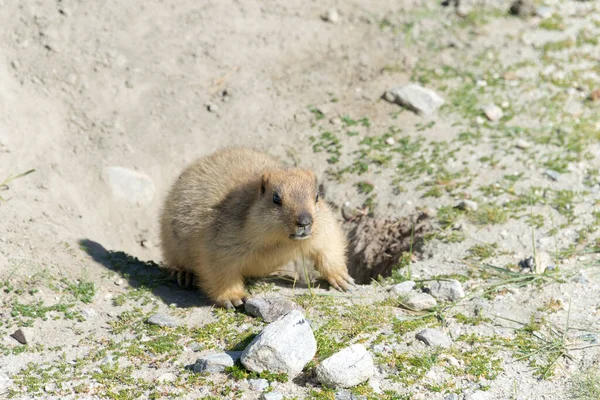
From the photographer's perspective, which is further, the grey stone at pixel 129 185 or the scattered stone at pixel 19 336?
the grey stone at pixel 129 185

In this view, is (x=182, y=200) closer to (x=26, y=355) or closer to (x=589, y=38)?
(x=26, y=355)

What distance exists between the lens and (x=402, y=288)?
20.9ft

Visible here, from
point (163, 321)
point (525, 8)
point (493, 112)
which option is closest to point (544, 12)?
point (525, 8)

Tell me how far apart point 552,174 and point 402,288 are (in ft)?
9.10

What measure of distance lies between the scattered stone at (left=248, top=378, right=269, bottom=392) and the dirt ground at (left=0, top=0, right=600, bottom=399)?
0.12 feet

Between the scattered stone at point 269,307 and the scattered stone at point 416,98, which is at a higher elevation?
the scattered stone at point 416,98

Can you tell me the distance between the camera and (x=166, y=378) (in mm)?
5117

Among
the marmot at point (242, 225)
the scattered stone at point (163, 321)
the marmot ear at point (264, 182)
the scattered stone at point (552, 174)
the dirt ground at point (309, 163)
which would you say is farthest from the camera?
the scattered stone at point (552, 174)

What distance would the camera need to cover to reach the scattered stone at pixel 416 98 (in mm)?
9305

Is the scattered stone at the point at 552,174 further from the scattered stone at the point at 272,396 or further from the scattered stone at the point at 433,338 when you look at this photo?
the scattered stone at the point at 272,396

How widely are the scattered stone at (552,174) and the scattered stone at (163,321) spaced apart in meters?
4.49

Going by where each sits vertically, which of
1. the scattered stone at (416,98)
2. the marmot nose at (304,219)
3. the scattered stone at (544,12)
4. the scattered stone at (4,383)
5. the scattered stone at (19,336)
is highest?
the scattered stone at (544,12)

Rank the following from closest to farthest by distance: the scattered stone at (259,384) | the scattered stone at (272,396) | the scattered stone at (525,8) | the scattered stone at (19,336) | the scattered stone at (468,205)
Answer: the scattered stone at (272,396)
the scattered stone at (259,384)
the scattered stone at (19,336)
the scattered stone at (468,205)
the scattered stone at (525,8)

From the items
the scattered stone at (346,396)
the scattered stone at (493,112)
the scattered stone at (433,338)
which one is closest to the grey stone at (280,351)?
the scattered stone at (346,396)
